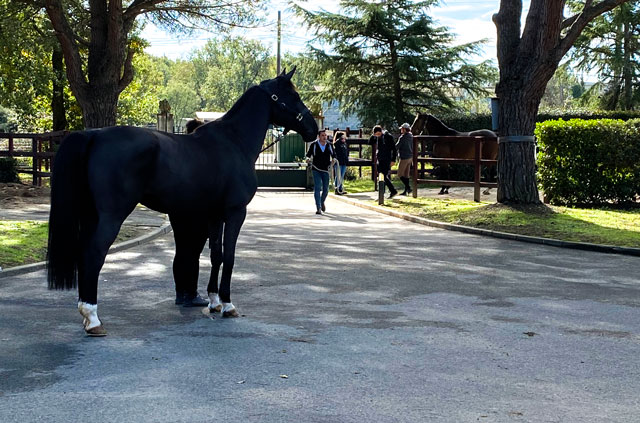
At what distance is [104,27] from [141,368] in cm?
1580

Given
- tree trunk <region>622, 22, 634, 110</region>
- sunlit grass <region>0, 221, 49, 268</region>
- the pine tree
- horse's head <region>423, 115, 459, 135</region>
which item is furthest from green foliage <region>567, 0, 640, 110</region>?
sunlit grass <region>0, 221, 49, 268</region>

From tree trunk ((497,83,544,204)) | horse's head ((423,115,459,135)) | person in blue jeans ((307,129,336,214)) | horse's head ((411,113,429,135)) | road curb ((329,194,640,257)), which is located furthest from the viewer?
horse's head ((411,113,429,135))

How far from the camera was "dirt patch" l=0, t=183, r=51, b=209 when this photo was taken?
830 inches

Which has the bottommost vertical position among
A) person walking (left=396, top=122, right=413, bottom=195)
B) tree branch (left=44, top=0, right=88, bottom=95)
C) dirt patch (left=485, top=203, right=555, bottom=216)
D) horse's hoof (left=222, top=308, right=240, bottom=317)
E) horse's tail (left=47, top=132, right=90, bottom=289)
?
horse's hoof (left=222, top=308, right=240, bottom=317)

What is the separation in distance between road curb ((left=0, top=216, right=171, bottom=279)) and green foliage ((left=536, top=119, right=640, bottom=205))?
30.4 ft

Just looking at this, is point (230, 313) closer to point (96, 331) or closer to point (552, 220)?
point (96, 331)

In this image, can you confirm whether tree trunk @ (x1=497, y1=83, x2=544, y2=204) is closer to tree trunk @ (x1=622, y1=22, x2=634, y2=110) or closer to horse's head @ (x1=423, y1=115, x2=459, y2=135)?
horse's head @ (x1=423, y1=115, x2=459, y2=135)

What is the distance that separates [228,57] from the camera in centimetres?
Result: 13200

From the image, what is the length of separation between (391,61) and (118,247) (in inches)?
1010

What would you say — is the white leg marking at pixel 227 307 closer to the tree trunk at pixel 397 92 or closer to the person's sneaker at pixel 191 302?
the person's sneaker at pixel 191 302

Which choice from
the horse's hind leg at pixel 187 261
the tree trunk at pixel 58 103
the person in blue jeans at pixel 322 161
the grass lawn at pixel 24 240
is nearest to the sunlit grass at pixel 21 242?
the grass lawn at pixel 24 240

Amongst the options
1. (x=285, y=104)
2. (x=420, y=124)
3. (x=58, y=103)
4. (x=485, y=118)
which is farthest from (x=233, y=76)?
(x=285, y=104)

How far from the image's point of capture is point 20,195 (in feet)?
75.1

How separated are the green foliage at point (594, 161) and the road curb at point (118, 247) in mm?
9253
